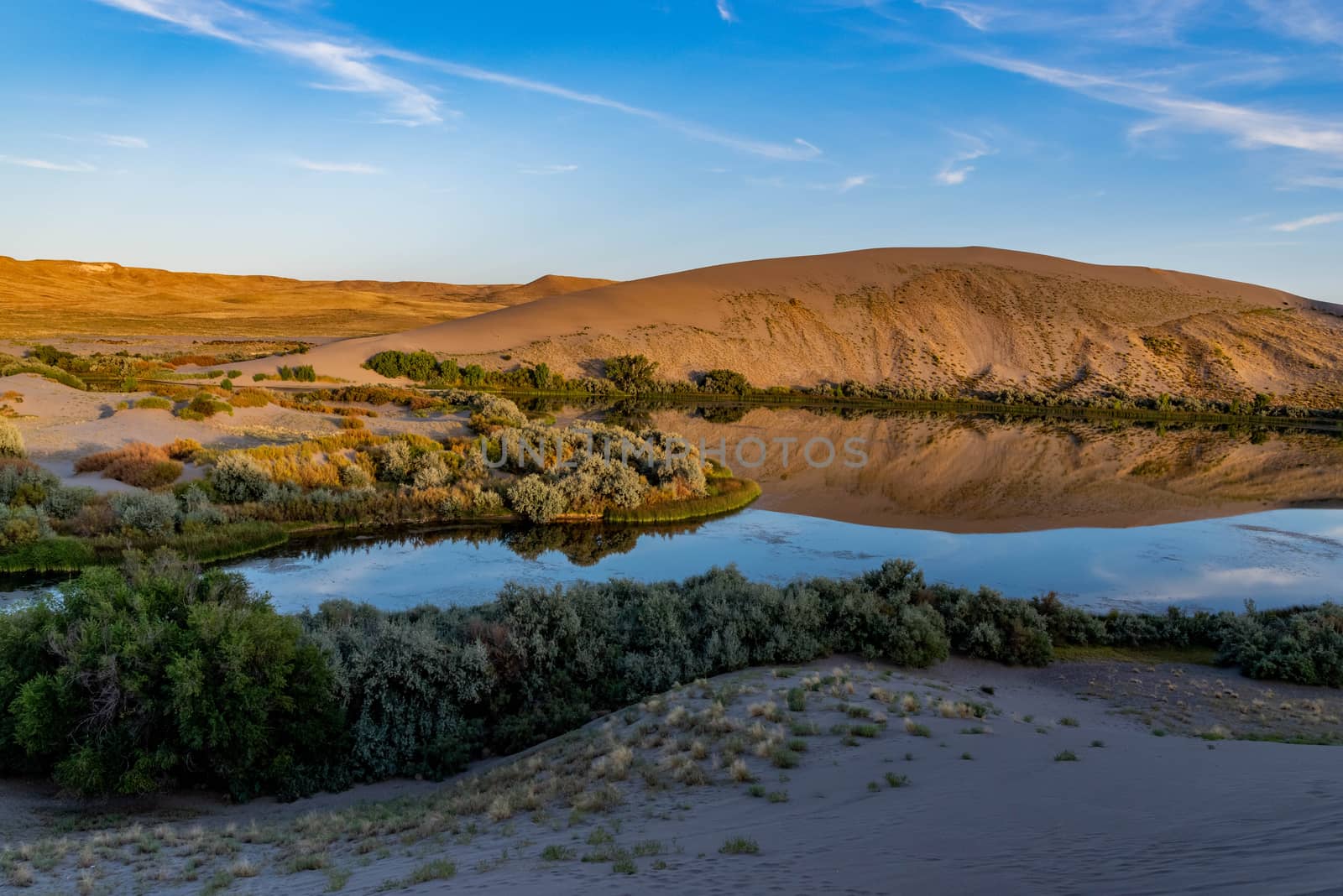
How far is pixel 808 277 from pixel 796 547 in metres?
68.6

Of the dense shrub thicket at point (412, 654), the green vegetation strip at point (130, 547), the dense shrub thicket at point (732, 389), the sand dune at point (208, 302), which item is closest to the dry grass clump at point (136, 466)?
the green vegetation strip at point (130, 547)

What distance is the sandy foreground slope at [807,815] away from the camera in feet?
13.3

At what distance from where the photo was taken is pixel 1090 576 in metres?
15.0

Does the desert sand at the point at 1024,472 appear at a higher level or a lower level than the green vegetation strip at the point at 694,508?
higher

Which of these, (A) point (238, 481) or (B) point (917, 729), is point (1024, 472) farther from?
(A) point (238, 481)

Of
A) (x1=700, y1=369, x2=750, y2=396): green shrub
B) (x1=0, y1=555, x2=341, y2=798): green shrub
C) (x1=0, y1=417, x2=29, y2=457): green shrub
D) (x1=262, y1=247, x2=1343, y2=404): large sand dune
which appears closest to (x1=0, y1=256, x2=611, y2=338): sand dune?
(x1=262, y1=247, x2=1343, y2=404): large sand dune

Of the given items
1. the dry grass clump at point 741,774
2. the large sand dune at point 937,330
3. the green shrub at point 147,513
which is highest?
the large sand dune at point 937,330

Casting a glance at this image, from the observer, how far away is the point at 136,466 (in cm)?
1844

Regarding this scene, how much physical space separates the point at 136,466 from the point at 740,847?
19.0 meters

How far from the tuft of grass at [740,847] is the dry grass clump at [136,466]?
1757 centimetres

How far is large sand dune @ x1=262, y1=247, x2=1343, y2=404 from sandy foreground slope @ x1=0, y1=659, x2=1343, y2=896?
4990cm

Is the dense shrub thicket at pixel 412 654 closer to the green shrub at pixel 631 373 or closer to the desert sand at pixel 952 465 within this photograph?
the desert sand at pixel 952 465

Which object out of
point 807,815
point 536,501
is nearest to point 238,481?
point 536,501

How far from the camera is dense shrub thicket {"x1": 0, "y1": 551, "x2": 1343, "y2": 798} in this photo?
6.97 m
